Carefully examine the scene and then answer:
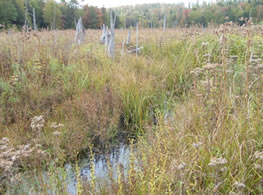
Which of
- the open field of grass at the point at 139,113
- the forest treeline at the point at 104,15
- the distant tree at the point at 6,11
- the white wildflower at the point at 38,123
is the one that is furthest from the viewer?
the distant tree at the point at 6,11

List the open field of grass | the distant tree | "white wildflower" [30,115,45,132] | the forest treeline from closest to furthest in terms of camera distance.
Result: the open field of grass → "white wildflower" [30,115,45,132] → the forest treeline → the distant tree

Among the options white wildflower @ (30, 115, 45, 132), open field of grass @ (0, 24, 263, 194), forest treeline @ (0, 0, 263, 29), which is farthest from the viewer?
forest treeline @ (0, 0, 263, 29)

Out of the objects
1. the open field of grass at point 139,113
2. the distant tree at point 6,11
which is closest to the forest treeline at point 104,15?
the distant tree at point 6,11

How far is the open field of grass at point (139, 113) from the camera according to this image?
2.11 m

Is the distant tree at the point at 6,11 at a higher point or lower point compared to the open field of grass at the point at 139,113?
higher

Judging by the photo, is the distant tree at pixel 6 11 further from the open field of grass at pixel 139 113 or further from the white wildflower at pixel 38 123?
the white wildflower at pixel 38 123

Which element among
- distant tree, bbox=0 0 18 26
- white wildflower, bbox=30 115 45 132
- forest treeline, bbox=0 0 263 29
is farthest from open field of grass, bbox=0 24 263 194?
distant tree, bbox=0 0 18 26

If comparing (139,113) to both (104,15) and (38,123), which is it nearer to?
(38,123)

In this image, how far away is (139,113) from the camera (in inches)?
165

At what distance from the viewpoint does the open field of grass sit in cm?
211

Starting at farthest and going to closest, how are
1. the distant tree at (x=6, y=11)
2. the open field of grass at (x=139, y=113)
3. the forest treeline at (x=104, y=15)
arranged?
the distant tree at (x=6, y=11) < the forest treeline at (x=104, y=15) < the open field of grass at (x=139, y=113)

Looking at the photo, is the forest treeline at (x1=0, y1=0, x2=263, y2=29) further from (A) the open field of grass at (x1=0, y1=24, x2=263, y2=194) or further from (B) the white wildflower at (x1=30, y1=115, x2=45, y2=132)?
(B) the white wildflower at (x1=30, y1=115, x2=45, y2=132)

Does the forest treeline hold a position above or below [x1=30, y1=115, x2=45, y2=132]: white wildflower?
above

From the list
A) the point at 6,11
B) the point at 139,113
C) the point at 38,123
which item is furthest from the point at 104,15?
the point at 38,123
